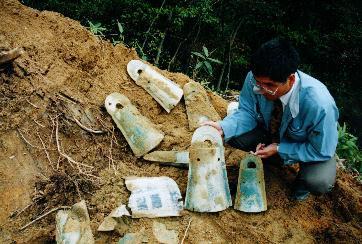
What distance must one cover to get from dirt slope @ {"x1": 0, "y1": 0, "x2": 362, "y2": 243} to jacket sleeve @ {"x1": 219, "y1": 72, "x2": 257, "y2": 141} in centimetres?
28

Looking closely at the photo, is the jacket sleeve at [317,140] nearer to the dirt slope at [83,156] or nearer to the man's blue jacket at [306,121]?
the man's blue jacket at [306,121]

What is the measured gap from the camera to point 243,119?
2182 millimetres

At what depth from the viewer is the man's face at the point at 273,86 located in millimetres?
1688

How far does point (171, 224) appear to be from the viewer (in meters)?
1.82

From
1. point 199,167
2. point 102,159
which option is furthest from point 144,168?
point 199,167

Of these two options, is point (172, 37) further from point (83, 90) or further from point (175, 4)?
point (83, 90)

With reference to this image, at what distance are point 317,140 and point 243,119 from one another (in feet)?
1.66

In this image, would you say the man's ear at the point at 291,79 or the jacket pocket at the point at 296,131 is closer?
the man's ear at the point at 291,79

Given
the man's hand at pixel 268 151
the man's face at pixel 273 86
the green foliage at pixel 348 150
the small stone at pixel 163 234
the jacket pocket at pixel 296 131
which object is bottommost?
the green foliage at pixel 348 150

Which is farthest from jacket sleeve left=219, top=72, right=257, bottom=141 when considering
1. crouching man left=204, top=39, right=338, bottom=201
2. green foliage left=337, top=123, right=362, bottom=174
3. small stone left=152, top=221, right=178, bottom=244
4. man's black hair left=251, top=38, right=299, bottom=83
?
green foliage left=337, top=123, right=362, bottom=174

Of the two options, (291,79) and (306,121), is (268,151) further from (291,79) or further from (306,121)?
(291,79)

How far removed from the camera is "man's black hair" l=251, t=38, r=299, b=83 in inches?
63.1

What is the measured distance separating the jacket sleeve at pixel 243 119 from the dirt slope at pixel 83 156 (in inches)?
11.0

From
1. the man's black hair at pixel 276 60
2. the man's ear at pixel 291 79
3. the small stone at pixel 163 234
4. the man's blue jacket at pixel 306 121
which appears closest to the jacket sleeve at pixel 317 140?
the man's blue jacket at pixel 306 121
